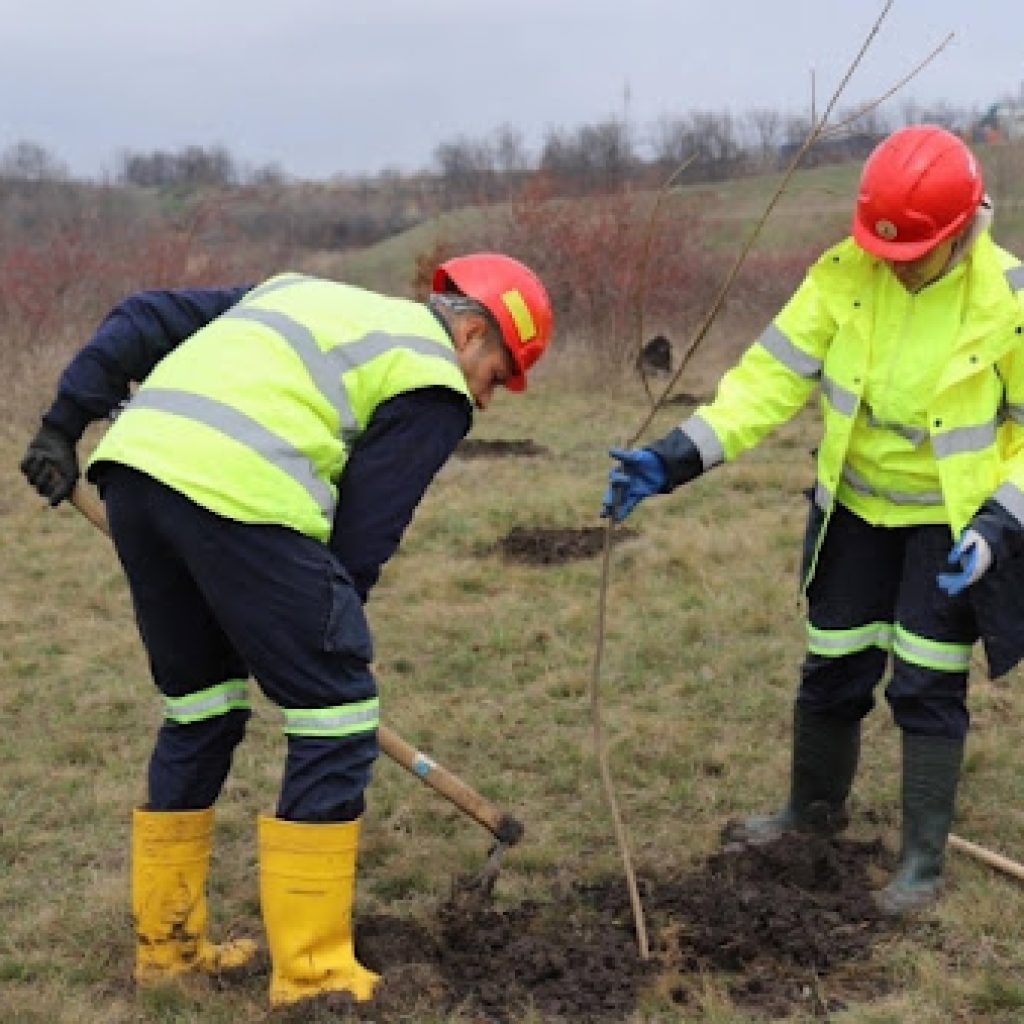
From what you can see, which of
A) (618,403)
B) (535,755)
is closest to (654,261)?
(618,403)

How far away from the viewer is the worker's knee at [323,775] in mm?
3025

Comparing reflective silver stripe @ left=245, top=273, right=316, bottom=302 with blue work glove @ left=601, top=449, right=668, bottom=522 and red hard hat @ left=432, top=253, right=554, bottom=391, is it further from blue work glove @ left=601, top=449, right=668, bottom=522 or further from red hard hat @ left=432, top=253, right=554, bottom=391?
blue work glove @ left=601, top=449, right=668, bottom=522

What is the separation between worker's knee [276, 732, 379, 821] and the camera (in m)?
3.03

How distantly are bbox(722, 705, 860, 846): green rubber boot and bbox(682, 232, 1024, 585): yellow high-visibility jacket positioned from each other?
54 centimetres

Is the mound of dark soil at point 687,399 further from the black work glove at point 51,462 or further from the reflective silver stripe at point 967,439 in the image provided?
the black work glove at point 51,462

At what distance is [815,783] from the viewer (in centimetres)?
428

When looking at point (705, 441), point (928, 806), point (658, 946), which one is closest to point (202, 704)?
point (658, 946)

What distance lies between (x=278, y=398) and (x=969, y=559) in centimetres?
172

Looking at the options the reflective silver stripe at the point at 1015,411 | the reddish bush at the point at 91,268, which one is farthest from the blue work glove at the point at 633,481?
the reddish bush at the point at 91,268

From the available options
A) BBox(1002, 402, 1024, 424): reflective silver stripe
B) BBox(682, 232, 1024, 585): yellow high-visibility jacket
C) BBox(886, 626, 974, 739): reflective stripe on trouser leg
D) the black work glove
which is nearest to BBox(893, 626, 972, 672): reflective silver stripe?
BBox(886, 626, 974, 739): reflective stripe on trouser leg

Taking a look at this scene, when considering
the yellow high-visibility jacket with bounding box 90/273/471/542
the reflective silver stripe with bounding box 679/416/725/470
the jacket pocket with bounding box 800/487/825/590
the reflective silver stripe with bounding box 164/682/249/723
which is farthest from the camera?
the jacket pocket with bounding box 800/487/825/590

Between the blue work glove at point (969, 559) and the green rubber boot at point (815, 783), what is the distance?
0.90 metres

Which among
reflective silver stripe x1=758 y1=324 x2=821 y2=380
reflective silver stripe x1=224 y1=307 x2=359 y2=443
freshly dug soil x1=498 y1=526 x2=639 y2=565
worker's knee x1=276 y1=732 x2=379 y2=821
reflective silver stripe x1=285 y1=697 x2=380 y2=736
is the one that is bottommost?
freshly dug soil x1=498 y1=526 x2=639 y2=565

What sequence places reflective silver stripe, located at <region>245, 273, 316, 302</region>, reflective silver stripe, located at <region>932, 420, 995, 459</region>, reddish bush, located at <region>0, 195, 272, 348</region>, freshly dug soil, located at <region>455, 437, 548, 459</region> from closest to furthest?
1. reflective silver stripe, located at <region>245, 273, 316, 302</region>
2. reflective silver stripe, located at <region>932, 420, 995, 459</region>
3. freshly dug soil, located at <region>455, 437, 548, 459</region>
4. reddish bush, located at <region>0, 195, 272, 348</region>
